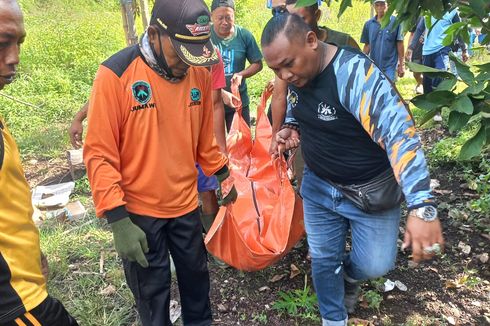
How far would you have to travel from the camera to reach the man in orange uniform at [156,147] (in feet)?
6.49

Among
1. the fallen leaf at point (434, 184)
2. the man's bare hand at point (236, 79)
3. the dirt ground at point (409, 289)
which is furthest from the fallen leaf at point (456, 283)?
the man's bare hand at point (236, 79)

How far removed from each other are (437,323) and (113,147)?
6.60 feet

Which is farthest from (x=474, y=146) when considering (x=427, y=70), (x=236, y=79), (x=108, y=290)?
(x=236, y=79)

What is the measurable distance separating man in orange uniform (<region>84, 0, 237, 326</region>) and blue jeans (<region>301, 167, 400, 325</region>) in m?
0.61

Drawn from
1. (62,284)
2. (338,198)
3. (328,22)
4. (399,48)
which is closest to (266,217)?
(338,198)

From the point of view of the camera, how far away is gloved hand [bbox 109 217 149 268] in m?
2.02

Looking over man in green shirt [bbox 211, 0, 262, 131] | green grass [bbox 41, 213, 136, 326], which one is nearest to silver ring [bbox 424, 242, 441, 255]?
green grass [bbox 41, 213, 136, 326]

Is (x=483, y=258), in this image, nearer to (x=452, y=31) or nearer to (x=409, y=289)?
(x=409, y=289)

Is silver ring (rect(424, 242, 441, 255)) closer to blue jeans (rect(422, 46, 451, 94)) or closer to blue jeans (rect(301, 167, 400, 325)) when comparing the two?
blue jeans (rect(301, 167, 400, 325))

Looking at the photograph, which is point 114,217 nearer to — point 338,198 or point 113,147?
point 113,147

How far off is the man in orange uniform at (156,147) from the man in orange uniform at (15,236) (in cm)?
40

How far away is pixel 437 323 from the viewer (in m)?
2.63

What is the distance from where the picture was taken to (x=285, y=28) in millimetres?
2055

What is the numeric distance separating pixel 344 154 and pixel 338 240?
53cm
